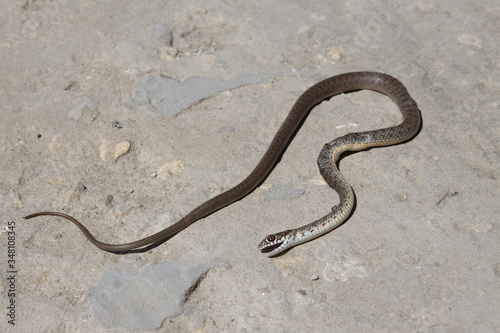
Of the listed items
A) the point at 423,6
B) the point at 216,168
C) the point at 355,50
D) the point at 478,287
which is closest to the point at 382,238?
the point at 478,287

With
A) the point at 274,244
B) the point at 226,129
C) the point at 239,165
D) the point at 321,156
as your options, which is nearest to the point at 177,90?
the point at 226,129

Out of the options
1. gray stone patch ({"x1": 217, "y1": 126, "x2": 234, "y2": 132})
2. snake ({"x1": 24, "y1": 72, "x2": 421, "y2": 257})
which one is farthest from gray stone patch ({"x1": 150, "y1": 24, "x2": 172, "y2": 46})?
snake ({"x1": 24, "y1": 72, "x2": 421, "y2": 257})

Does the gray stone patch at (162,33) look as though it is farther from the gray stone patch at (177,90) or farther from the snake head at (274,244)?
the snake head at (274,244)

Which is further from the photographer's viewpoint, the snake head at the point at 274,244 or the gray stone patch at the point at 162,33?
the gray stone patch at the point at 162,33

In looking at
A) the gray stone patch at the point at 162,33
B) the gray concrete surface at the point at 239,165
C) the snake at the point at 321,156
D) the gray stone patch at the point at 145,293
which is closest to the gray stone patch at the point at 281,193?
the gray concrete surface at the point at 239,165

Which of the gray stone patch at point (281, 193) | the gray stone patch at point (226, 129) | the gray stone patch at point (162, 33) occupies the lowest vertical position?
the gray stone patch at point (281, 193)

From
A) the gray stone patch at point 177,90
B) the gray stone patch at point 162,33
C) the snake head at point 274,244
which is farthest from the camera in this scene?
the gray stone patch at point 162,33

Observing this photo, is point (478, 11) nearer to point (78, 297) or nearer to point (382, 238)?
point (382, 238)

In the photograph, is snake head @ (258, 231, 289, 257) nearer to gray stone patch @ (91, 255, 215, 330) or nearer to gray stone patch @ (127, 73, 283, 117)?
gray stone patch @ (91, 255, 215, 330)
